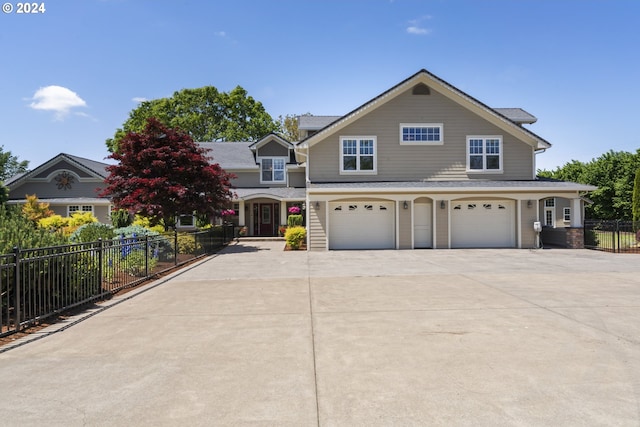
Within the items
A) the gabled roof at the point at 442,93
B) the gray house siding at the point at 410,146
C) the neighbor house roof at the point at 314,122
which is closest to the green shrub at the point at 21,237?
the gabled roof at the point at 442,93

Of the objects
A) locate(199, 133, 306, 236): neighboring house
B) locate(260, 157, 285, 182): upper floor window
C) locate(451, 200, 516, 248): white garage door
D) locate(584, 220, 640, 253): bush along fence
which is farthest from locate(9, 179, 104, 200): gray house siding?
locate(584, 220, 640, 253): bush along fence

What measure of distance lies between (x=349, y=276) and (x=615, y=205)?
105 feet

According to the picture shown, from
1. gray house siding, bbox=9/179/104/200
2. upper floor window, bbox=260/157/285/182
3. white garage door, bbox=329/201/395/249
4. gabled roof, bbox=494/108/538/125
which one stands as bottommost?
white garage door, bbox=329/201/395/249

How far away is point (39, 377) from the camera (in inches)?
165

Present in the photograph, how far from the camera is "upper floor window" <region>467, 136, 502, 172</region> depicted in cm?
1970

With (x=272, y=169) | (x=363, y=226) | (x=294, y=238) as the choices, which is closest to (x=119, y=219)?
(x=294, y=238)

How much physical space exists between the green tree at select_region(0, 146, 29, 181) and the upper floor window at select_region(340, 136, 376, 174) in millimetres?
66909

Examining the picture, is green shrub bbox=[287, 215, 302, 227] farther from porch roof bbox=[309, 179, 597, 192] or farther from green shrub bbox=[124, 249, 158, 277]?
green shrub bbox=[124, 249, 158, 277]

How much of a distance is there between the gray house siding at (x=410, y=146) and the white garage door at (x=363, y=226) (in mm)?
1581

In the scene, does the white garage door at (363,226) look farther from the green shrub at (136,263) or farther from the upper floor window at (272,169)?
the upper floor window at (272,169)

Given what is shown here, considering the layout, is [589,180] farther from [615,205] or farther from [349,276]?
[349,276]

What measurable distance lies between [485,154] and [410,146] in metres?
3.97

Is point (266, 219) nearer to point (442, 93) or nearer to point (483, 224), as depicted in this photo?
point (442, 93)

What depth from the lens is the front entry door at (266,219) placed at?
88.6 ft
